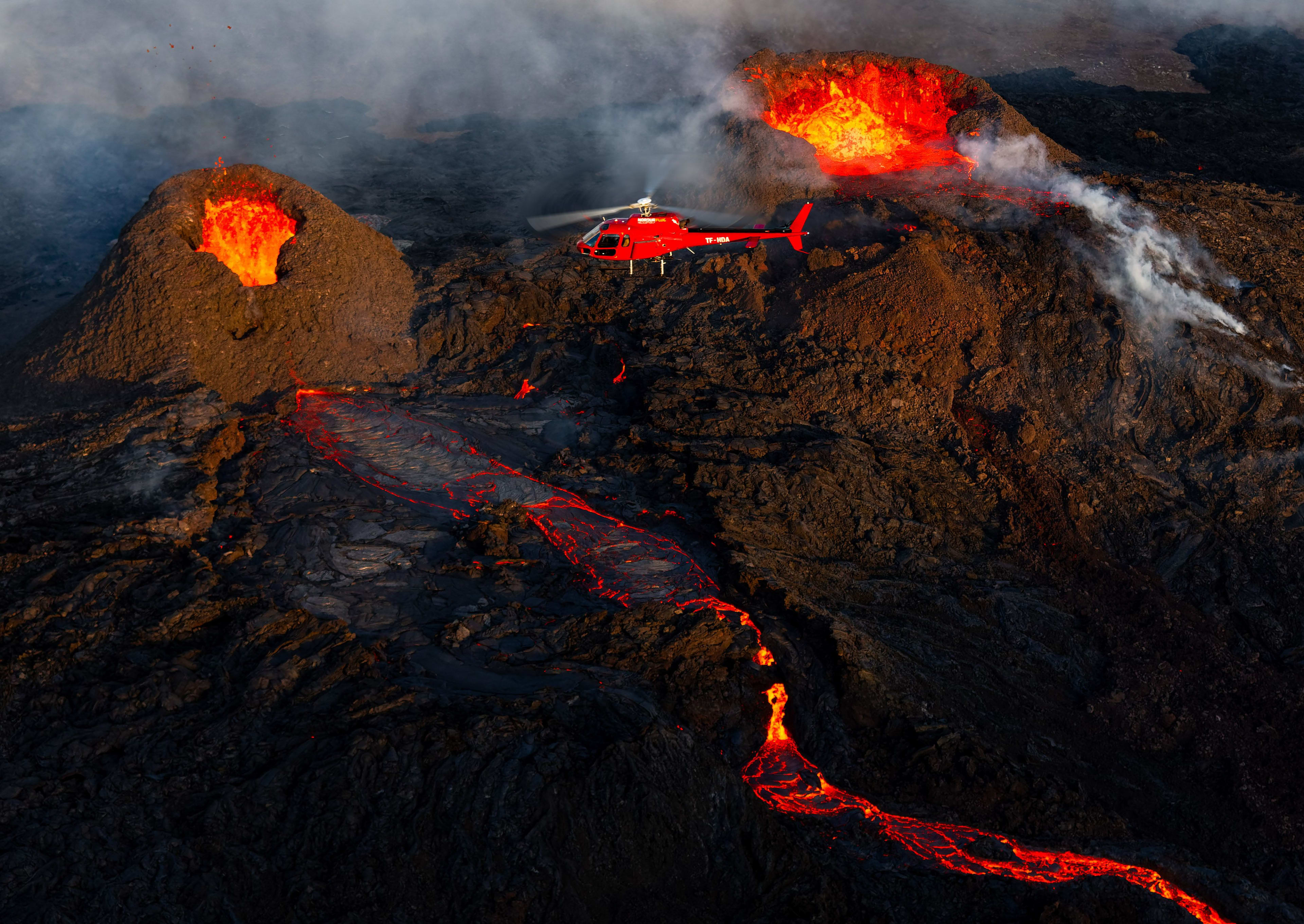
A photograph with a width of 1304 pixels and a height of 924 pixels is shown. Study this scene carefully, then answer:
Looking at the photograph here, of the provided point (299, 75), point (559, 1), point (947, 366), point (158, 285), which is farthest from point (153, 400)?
point (559, 1)

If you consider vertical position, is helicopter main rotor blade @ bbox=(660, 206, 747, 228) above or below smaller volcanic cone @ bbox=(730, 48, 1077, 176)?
below

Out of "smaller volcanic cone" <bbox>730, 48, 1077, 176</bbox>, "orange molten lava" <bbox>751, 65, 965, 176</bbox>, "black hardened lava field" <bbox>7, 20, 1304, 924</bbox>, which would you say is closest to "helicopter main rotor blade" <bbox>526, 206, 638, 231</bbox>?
"black hardened lava field" <bbox>7, 20, 1304, 924</bbox>

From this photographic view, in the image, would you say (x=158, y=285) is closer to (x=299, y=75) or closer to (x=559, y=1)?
(x=299, y=75)

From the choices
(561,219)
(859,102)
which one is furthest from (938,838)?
(859,102)

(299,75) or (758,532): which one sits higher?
(299,75)

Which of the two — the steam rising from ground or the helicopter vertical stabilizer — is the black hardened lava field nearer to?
the steam rising from ground

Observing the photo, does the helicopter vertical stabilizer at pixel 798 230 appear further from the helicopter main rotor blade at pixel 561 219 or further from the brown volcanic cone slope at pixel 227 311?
the brown volcanic cone slope at pixel 227 311

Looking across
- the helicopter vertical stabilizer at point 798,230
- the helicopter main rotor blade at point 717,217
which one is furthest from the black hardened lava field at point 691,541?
the helicopter vertical stabilizer at point 798,230
